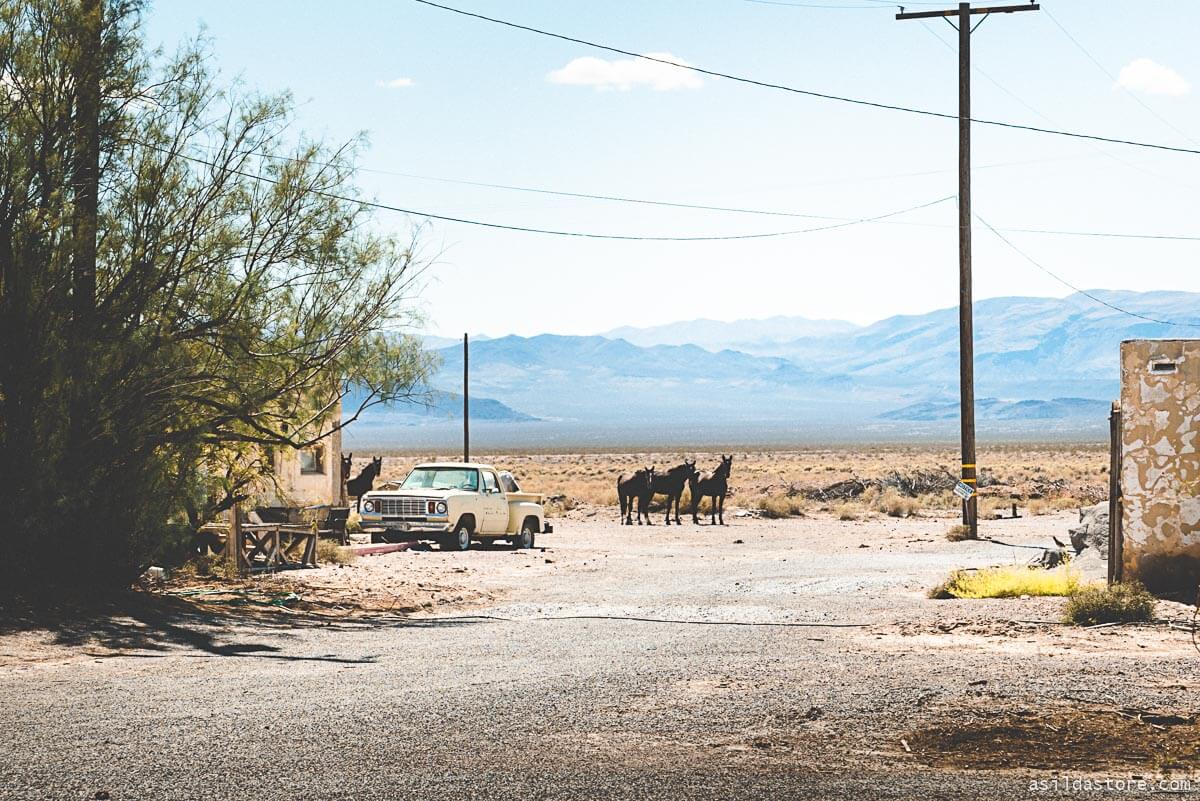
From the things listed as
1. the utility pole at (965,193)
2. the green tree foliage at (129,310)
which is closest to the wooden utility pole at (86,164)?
the green tree foliage at (129,310)

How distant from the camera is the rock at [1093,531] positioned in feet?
63.5

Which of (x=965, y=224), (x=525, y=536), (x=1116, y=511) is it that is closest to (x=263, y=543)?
(x=525, y=536)

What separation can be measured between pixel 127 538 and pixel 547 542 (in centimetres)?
1598

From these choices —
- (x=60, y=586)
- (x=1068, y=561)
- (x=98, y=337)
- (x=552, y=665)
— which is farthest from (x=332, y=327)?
(x=1068, y=561)

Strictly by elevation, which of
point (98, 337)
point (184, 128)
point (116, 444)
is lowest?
point (116, 444)

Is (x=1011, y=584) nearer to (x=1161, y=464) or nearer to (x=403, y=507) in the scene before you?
(x=1161, y=464)

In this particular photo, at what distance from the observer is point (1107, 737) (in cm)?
839

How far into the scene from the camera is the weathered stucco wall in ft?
49.6

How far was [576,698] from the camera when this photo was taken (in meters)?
9.84

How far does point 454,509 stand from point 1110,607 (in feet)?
51.0

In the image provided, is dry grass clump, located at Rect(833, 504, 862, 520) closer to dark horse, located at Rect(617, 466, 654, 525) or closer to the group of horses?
the group of horses

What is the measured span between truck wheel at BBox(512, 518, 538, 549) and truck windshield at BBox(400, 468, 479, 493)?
1.52m

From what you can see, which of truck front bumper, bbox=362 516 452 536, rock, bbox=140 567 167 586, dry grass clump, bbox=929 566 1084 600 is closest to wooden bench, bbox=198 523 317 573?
rock, bbox=140 567 167 586

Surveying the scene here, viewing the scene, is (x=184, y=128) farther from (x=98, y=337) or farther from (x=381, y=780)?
(x=381, y=780)
